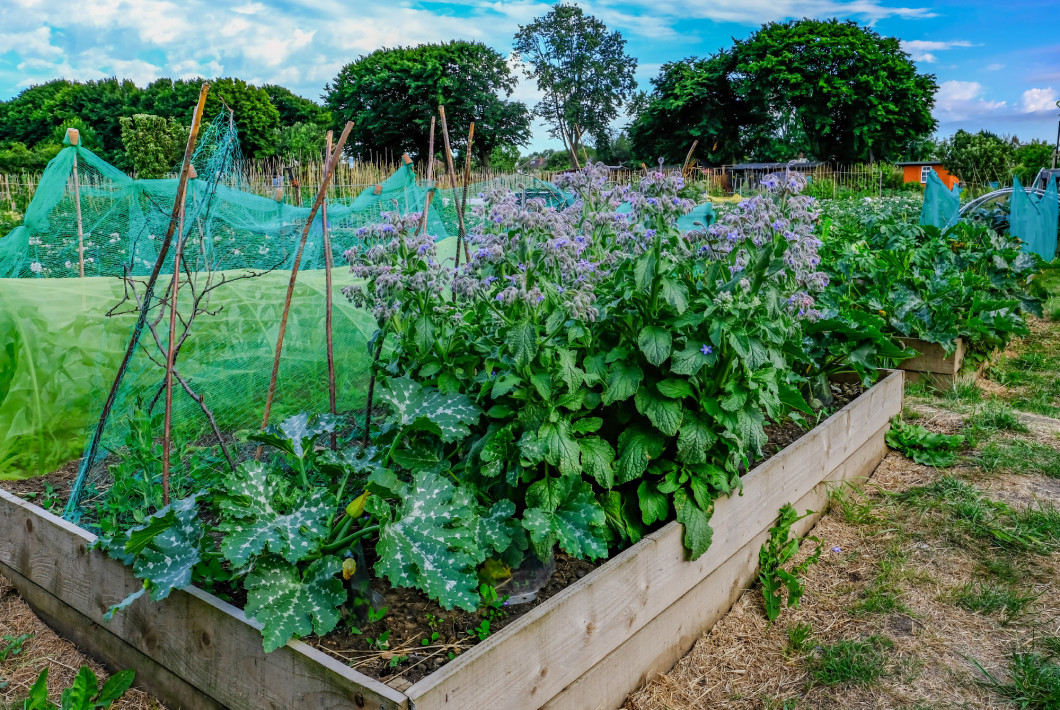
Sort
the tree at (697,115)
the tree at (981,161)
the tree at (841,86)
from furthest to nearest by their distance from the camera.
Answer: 1. the tree at (697,115)
2. the tree at (841,86)
3. the tree at (981,161)

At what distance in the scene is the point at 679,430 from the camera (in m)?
2.21

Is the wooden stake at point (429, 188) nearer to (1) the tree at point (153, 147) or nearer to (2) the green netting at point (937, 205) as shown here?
(2) the green netting at point (937, 205)

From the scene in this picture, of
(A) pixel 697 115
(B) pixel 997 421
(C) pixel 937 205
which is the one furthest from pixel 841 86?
(B) pixel 997 421

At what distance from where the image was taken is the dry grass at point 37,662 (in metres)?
2.08

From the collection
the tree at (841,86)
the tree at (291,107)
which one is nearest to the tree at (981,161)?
the tree at (841,86)

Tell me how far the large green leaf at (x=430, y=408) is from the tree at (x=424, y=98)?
4243 cm

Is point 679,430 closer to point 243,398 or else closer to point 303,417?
point 303,417

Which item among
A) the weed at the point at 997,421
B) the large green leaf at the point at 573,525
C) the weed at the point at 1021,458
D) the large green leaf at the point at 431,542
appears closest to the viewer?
the large green leaf at the point at 431,542

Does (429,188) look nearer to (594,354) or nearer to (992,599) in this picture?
(594,354)

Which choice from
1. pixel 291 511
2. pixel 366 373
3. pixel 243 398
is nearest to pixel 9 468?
pixel 243 398

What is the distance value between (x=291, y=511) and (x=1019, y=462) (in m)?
3.61

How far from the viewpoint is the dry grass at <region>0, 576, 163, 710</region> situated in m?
2.08

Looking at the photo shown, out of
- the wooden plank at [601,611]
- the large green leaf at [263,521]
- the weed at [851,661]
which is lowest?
the weed at [851,661]

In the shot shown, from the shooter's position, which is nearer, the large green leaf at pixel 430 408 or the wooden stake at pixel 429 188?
the large green leaf at pixel 430 408
